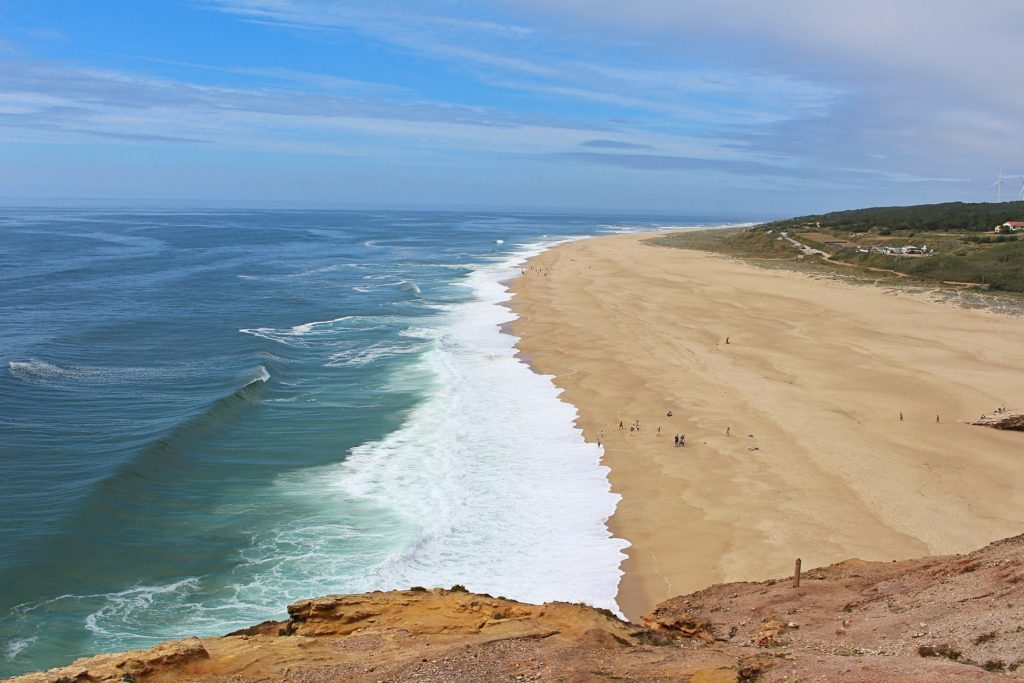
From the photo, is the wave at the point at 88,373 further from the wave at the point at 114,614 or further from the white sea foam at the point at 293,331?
the wave at the point at 114,614

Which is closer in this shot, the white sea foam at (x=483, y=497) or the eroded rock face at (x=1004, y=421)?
the white sea foam at (x=483, y=497)

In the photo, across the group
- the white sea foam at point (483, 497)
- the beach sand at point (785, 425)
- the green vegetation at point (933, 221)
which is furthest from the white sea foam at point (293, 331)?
the green vegetation at point (933, 221)

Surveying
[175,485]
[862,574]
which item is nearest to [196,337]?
[175,485]

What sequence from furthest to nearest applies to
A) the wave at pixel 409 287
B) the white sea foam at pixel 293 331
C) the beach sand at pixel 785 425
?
the wave at pixel 409 287 < the white sea foam at pixel 293 331 < the beach sand at pixel 785 425

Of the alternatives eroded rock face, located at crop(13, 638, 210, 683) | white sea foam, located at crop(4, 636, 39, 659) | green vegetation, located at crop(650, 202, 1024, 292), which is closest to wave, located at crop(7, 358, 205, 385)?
white sea foam, located at crop(4, 636, 39, 659)

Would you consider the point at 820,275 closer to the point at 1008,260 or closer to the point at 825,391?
the point at 1008,260

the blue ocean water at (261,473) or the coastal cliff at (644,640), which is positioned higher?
the coastal cliff at (644,640)
